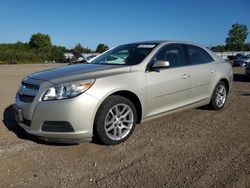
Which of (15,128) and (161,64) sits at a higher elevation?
(161,64)

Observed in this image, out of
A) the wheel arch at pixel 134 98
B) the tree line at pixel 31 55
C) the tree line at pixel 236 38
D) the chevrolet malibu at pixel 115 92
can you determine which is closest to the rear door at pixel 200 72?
the chevrolet malibu at pixel 115 92

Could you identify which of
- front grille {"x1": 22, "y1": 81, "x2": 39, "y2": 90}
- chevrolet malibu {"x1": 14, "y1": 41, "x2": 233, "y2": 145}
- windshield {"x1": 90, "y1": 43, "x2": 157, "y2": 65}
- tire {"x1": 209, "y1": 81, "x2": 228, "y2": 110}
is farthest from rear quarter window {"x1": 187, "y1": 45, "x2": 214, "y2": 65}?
front grille {"x1": 22, "y1": 81, "x2": 39, "y2": 90}

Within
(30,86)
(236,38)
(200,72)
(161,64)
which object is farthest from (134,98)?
(236,38)

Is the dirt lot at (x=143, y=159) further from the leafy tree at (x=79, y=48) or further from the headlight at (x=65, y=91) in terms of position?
the leafy tree at (x=79, y=48)

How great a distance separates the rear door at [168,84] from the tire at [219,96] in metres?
1.08

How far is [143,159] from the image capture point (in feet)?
13.5

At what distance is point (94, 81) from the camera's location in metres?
4.35

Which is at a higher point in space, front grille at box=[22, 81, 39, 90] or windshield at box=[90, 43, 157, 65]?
windshield at box=[90, 43, 157, 65]

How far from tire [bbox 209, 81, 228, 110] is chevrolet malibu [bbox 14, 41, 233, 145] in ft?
1.05

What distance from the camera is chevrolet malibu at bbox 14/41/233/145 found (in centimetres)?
420

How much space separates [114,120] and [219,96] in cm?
309

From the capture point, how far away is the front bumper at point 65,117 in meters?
4.13

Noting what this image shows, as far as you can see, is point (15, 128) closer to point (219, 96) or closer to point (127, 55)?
point (127, 55)

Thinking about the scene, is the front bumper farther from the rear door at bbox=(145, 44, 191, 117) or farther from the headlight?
the rear door at bbox=(145, 44, 191, 117)
